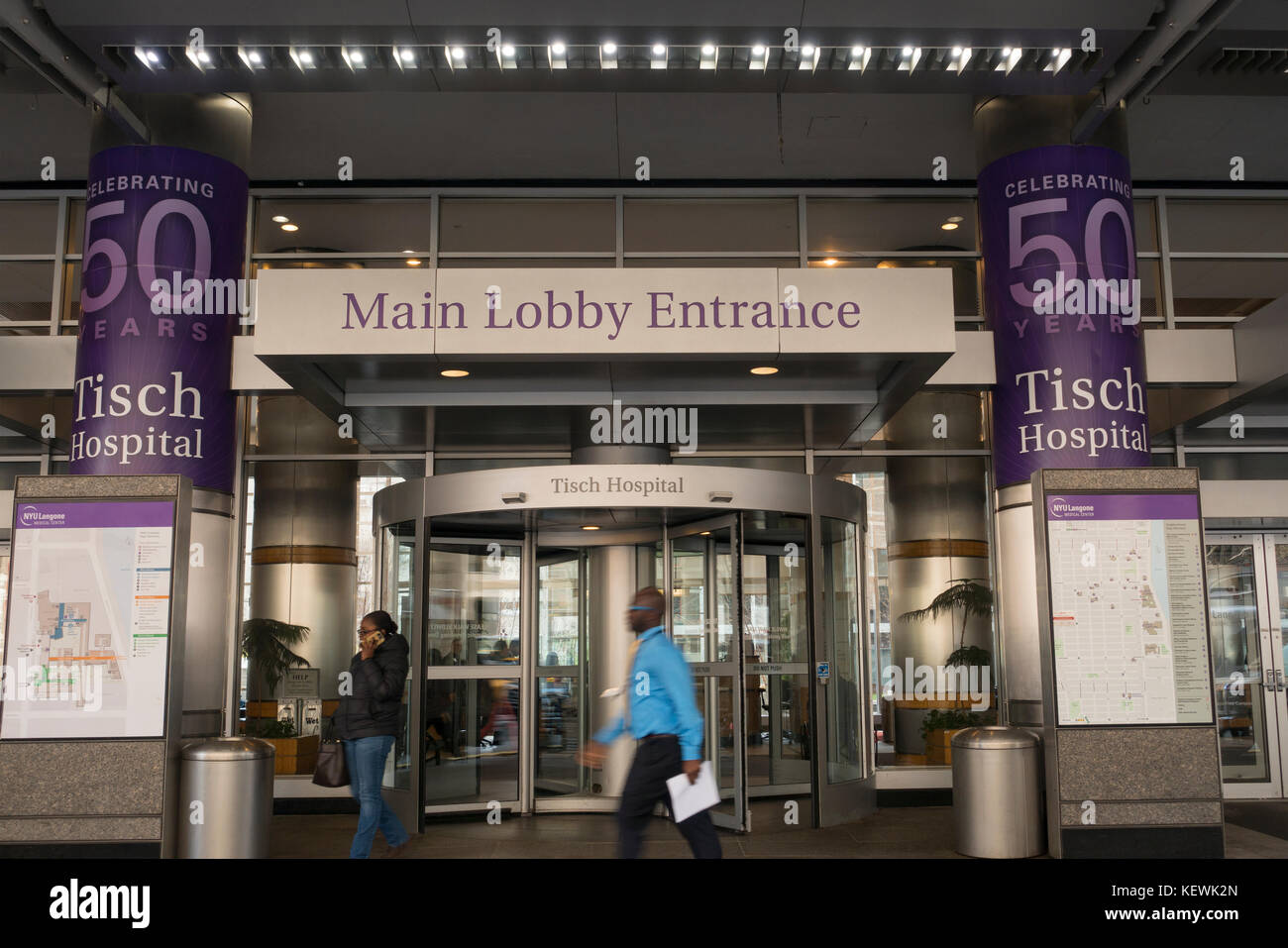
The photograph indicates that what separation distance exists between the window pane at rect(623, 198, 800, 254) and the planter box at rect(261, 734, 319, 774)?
5.64m

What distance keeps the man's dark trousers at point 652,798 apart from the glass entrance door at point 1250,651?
713 cm

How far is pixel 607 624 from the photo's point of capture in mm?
9000

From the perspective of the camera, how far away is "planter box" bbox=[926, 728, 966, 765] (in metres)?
9.63

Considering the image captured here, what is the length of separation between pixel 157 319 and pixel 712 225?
5.28 meters

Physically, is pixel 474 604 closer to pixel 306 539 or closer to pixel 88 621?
pixel 306 539

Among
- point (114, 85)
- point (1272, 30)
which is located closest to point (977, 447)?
point (1272, 30)

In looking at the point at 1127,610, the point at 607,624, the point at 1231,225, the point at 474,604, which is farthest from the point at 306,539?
the point at 1231,225

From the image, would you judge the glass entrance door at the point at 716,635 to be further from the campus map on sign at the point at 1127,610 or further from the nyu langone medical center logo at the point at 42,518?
the nyu langone medical center logo at the point at 42,518

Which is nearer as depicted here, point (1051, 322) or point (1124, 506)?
point (1124, 506)

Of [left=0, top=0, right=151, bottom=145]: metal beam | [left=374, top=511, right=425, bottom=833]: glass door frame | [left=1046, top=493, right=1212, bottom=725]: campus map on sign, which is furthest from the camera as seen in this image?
[left=374, top=511, right=425, bottom=833]: glass door frame

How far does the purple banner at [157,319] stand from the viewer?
8484mm

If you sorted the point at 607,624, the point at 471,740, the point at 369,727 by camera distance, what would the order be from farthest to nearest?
the point at 607,624, the point at 471,740, the point at 369,727

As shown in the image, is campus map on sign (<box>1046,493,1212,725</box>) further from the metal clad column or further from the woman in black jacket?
the metal clad column

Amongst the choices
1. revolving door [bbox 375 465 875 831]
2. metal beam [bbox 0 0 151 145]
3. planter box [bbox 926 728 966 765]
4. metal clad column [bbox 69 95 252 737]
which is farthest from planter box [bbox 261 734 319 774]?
planter box [bbox 926 728 966 765]
